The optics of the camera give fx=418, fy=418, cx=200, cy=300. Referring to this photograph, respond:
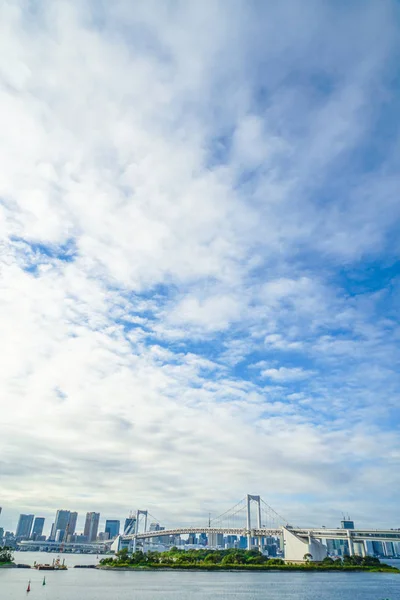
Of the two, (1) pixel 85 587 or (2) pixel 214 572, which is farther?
(2) pixel 214 572

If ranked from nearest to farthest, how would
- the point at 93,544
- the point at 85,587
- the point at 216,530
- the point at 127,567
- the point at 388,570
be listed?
the point at 85,587, the point at 127,567, the point at 388,570, the point at 216,530, the point at 93,544

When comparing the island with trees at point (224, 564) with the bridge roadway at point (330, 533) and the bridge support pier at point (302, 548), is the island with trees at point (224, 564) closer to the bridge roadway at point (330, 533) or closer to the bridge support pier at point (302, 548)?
the bridge support pier at point (302, 548)

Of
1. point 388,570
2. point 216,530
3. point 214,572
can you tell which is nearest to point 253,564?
point 214,572

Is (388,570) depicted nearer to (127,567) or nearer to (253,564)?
(253,564)

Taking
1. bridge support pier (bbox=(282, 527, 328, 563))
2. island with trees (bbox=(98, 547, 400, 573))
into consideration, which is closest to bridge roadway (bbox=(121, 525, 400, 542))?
bridge support pier (bbox=(282, 527, 328, 563))

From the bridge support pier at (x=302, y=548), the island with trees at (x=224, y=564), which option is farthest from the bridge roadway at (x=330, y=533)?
the island with trees at (x=224, y=564)

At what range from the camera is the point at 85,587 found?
157 ft

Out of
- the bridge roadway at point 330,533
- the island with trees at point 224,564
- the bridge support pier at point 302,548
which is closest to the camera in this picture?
the island with trees at point 224,564

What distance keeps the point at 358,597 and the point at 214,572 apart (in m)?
42.0

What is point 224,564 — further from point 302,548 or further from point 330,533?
point 330,533

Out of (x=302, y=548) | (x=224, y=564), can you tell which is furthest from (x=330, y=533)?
(x=224, y=564)

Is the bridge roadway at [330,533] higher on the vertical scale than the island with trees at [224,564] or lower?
higher

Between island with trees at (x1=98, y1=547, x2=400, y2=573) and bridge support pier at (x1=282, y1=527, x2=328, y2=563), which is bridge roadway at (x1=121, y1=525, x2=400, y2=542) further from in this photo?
island with trees at (x1=98, y1=547, x2=400, y2=573)

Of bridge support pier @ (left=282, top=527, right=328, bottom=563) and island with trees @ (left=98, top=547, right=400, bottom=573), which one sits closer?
island with trees @ (left=98, top=547, right=400, bottom=573)
